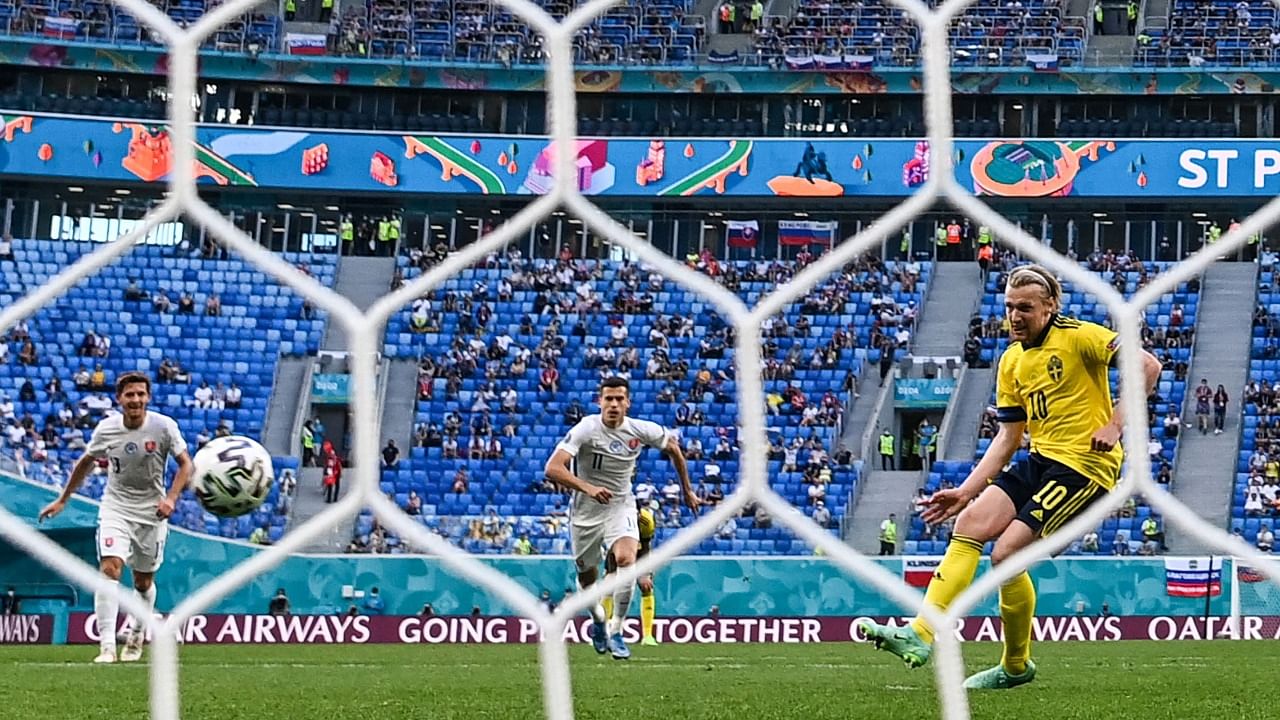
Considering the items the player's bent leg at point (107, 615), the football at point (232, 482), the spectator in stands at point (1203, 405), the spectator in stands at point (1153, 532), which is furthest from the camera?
the spectator in stands at point (1203, 405)

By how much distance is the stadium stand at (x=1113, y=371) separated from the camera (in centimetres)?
2003

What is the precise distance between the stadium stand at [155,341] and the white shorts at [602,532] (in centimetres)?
1195

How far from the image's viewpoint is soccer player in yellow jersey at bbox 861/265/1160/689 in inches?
210

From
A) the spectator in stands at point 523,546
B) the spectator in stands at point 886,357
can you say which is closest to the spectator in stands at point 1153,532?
the spectator in stands at point 886,357

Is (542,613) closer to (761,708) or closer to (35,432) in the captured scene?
(761,708)

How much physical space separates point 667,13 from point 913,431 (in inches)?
385

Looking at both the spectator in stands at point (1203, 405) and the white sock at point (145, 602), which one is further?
the spectator in stands at point (1203, 405)

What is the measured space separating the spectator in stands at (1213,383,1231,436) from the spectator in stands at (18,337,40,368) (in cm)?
1516

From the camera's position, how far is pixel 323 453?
21984 millimetres

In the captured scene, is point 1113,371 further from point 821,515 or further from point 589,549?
point 589,549

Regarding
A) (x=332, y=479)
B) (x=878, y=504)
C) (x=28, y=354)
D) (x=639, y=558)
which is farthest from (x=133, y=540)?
(x=28, y=354)

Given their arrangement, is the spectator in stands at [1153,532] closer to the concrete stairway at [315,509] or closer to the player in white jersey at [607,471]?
the concrete stairway at [315,509]

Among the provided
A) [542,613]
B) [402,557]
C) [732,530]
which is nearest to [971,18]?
[732,530]

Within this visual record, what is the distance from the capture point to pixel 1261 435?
2181 centimetres
